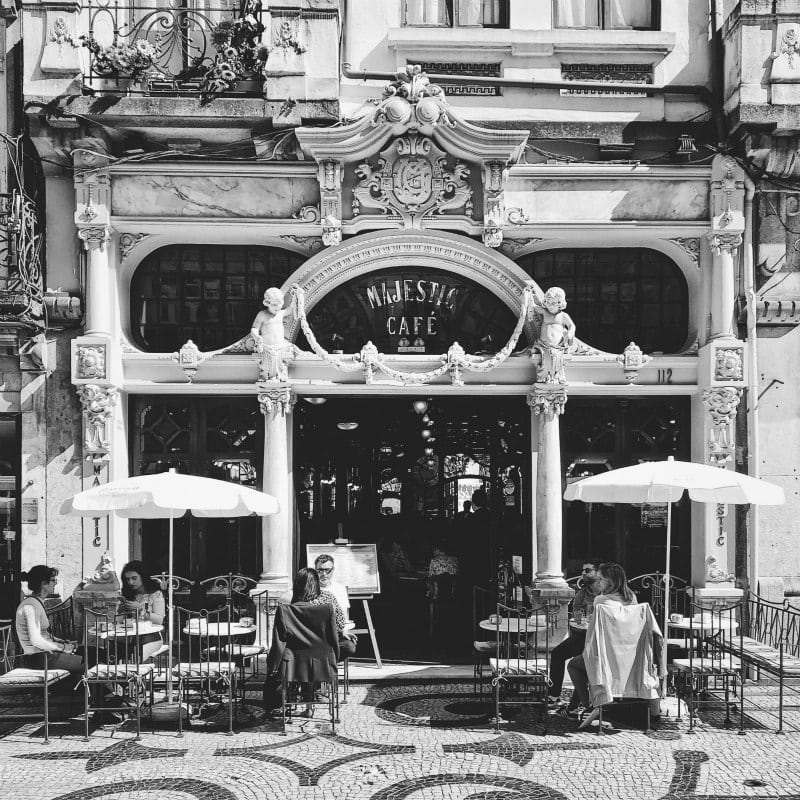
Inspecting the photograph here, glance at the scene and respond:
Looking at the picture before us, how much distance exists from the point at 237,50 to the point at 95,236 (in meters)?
2.87

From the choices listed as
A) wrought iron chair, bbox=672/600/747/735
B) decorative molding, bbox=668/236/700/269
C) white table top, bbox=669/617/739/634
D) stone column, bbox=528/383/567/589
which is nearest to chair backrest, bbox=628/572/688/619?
white table top, bbox=669/617/739/634

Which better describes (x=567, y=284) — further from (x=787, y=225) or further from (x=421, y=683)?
(x=421, y=683)

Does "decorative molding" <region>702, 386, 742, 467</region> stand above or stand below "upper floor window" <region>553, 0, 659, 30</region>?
below

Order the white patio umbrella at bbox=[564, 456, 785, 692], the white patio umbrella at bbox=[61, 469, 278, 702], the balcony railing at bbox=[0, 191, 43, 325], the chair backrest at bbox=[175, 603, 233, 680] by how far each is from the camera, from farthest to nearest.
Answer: the balcony railing at bbox=[0, 191, 43, 325] → the chair backrest at bbox=[175, 603, 233, 680] → the white patio umbrella at bbox=[564, 456, 785, 692] → the white patio umbrella at bbox=[61, 469, 278, 702]

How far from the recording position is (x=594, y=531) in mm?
11906

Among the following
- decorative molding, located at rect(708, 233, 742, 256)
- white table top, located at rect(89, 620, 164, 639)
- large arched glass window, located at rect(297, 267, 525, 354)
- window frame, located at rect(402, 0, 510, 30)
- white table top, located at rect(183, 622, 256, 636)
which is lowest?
white table top, located at rect(183, 622, 256, 636)

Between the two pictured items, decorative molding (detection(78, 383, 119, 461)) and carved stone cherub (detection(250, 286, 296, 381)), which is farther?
carved stone cherub (detection(250, 286, 296, 381))

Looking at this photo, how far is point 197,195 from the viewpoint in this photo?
11219mm

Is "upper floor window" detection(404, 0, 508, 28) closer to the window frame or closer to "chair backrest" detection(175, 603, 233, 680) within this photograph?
the window frame

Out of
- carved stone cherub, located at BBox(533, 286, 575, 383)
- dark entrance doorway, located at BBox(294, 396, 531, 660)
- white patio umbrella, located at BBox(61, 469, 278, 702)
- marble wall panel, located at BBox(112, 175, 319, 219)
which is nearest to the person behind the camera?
white patio umbrella, located at BBox(61, 469, 278, 702)

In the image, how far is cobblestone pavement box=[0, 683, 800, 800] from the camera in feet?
22.9

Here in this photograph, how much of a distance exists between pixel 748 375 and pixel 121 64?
8.66 m

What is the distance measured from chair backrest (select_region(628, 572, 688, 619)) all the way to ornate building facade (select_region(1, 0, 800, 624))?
37 cm

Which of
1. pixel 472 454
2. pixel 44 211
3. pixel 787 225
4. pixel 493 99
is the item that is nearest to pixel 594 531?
pixel 472 454
